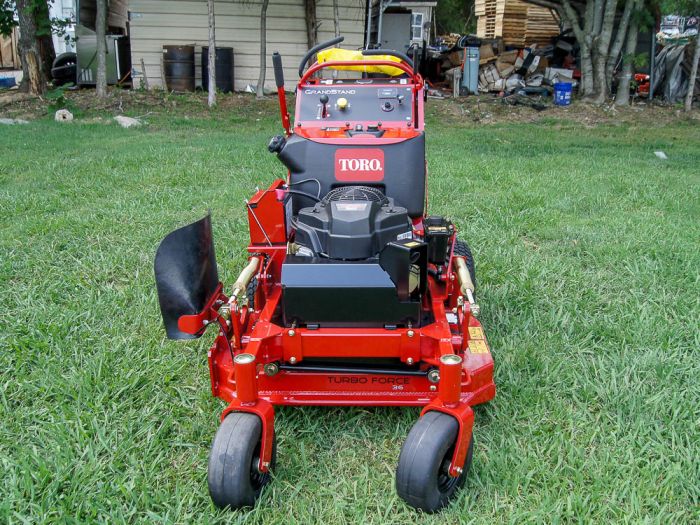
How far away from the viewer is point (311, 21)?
599 inches

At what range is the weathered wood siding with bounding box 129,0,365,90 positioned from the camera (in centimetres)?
1480

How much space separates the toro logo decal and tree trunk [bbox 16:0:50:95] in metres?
10.9

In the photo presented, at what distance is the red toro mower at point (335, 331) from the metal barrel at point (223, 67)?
12199mm

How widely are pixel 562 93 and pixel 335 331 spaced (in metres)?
12.7

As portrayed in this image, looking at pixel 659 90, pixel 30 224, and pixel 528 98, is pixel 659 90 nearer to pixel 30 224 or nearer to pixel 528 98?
pixel 528 98

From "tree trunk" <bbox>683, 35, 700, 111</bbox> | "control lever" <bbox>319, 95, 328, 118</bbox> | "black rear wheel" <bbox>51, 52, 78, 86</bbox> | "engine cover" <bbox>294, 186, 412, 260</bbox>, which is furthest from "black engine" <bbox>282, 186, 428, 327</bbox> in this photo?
"black rear wheel" <bbox>51, 52, 78, 86</bbox>

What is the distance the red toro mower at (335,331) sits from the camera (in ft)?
7.76

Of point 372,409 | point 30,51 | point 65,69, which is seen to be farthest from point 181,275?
point 65,69

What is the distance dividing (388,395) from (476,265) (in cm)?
212

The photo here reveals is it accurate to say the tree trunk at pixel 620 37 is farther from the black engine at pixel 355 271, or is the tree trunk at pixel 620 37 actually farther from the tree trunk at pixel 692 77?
the black engine at pixel 355 271

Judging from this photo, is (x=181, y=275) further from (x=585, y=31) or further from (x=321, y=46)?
(x=585, y=31)

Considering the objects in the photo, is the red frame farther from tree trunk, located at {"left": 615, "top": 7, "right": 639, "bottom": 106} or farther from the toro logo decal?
tree trunk, located at {"left": 615, "top": 7, "right": 639, "bottom": 106}

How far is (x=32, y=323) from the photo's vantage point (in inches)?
147

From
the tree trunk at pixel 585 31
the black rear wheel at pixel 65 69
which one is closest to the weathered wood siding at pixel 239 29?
the black rear wheel at pixel 65 69
